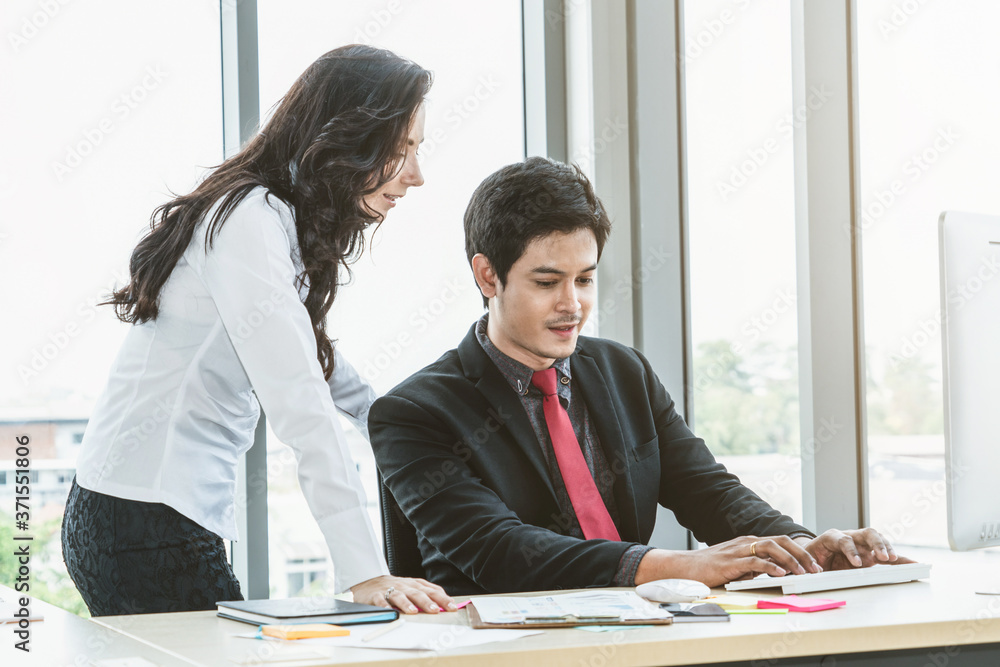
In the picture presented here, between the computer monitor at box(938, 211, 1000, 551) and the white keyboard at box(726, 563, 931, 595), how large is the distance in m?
0.11

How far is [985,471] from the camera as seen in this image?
4.14 feet

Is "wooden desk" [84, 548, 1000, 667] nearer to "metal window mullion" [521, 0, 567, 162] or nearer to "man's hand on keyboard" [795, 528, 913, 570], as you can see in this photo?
"man's hand on keyboard" [795, 528, 913, 570]

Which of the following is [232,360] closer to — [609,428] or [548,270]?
[548,270]

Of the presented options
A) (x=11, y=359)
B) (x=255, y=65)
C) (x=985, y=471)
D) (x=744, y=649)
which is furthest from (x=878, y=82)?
(x=11, y=359)

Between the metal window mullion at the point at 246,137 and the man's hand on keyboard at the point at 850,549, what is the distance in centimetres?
133

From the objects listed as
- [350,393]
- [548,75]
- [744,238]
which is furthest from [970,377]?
[548,75]

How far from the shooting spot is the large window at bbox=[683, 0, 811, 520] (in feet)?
7.84

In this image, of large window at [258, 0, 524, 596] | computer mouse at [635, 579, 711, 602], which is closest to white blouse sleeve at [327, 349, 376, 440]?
large window at [258, 0, 524, 596]

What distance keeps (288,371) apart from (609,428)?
0.71m

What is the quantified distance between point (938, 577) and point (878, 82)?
1344mm

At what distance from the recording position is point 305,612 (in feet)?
3.60

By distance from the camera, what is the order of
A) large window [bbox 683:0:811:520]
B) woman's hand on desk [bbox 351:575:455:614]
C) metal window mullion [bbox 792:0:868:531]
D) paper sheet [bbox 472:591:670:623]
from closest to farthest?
Result: paper sheet [bbox 472:591:670:623], woman's hand on desk [bbox 351:575:455:614], metal window mullion [bbox 792:0:868:531], large window [bbox 683:0:811:520]

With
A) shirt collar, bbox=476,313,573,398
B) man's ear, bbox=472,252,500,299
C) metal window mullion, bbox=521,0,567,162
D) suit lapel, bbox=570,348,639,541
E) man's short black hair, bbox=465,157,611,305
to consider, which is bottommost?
suit lapel, bbox=570,348,639,541

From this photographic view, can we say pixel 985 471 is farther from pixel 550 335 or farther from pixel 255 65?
pixel 255 65
